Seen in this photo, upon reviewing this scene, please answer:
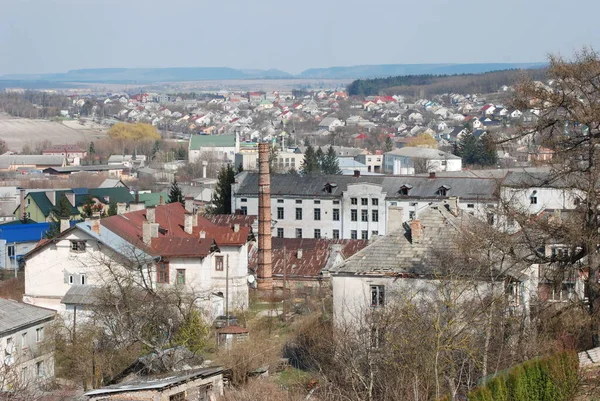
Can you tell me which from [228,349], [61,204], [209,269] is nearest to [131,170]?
[61,204]

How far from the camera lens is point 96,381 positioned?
2411cm

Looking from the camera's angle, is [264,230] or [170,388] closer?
[170,388]

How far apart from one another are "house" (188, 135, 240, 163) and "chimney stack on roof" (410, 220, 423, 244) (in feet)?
291

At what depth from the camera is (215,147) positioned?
400 ft

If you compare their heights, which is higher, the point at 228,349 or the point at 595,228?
the point at 595,228

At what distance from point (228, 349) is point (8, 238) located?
2403 centimetres

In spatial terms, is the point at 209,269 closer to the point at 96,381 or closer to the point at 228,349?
the point at 228,349

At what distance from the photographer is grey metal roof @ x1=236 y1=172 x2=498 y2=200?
5238 cm

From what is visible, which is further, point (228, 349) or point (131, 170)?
point (131, 170)

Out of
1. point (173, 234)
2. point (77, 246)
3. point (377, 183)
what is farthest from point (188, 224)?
point (377, 183)

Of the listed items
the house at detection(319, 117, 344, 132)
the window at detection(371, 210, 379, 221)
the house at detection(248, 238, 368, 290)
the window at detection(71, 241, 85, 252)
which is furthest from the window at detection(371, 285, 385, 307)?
the house at detection(319, 117, 344, 132)

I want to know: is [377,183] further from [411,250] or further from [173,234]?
[411,250]

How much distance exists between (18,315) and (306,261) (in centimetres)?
1397

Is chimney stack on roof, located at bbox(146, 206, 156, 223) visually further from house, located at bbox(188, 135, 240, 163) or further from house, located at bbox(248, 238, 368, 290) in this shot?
house, located at bbox(188, 135, 240, 163)
